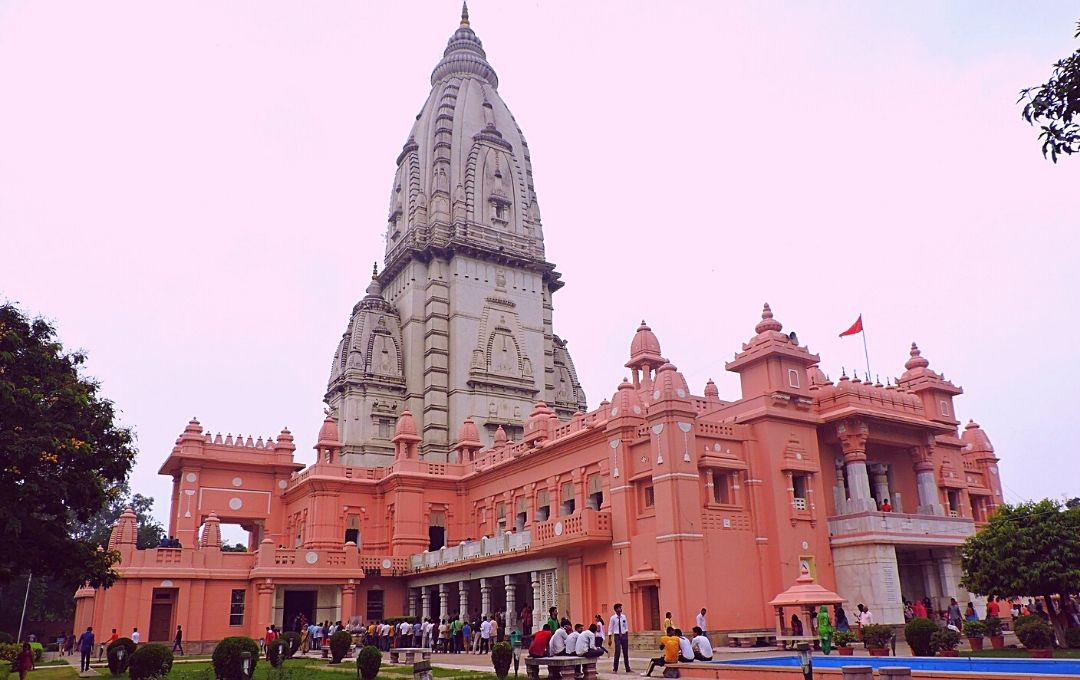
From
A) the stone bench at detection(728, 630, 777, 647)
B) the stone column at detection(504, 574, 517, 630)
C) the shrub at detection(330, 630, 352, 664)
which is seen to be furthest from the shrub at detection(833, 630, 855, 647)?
the shrub at detection(330, 630, 352, 664)

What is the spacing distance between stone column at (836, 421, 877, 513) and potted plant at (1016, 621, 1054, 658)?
1013 centimetres

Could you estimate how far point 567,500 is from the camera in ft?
108

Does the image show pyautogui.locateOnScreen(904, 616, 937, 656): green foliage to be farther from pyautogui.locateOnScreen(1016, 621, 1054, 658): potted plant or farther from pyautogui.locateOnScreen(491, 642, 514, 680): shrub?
pyautogui.locateOnScreen(491, 642, 514, 680): shrub

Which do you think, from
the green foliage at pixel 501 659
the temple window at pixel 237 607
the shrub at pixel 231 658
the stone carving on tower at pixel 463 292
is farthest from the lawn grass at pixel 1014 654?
the stone carving on tower at pixel 463 292

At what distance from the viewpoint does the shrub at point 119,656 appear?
74.5 ft

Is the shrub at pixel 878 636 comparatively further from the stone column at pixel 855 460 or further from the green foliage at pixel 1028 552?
the stone column at pixel 855 460

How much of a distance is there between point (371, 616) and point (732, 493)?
59.3 ft

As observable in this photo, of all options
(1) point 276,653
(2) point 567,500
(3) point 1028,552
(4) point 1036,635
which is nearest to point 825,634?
(4) point 1036,635

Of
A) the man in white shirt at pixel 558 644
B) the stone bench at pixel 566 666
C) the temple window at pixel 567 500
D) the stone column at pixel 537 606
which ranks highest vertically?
the temple window at pixel 567 500

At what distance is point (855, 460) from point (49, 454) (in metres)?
24.4

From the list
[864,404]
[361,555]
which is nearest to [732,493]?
[864,404]

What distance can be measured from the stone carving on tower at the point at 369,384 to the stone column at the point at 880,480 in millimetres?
27329

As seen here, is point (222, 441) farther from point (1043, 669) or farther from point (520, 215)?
point (1043, 669)

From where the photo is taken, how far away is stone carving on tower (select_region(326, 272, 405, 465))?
49406 mm
